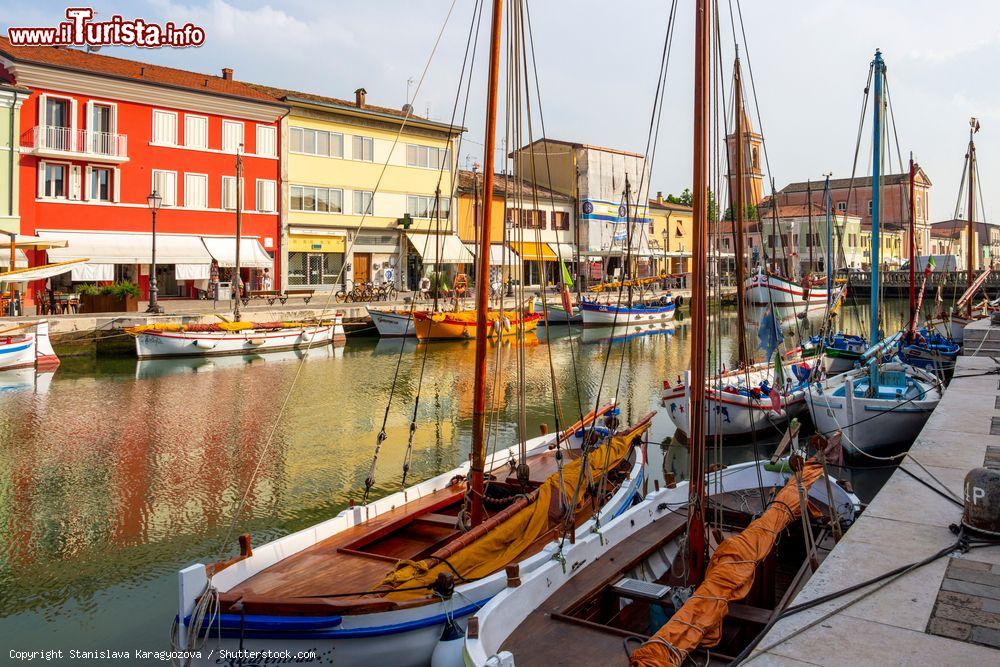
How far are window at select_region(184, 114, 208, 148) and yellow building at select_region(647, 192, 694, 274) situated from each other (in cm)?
4000

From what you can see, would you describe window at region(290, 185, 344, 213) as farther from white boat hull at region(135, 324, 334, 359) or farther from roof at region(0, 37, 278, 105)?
white boat hull at region(135, 324, 334, 359)

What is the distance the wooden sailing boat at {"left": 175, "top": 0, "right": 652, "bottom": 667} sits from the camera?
6641mm

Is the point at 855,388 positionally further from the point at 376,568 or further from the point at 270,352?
the point at 270,352

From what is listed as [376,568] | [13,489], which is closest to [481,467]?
[376,568]

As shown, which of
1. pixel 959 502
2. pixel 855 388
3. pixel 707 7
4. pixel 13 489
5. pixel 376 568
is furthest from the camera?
pixel 855 388

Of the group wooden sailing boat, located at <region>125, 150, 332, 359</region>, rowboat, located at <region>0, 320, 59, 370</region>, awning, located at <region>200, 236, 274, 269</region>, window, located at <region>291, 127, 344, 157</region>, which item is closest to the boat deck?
wooden sailing boat, located at <region>125, 150, 332, 359</region>

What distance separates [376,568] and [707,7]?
6.28 m

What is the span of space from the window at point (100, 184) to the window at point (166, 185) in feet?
6.78

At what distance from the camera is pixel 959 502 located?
29.2 ft

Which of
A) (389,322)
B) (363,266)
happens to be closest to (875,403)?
(389,322)

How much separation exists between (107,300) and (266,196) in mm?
12211

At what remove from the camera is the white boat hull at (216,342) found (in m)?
29.2

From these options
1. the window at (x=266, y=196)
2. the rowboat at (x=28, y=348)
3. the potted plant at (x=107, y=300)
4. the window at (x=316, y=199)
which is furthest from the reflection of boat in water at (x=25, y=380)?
the window at (x=316, y=199)

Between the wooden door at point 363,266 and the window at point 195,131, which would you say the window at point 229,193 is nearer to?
the window at point 195,131
